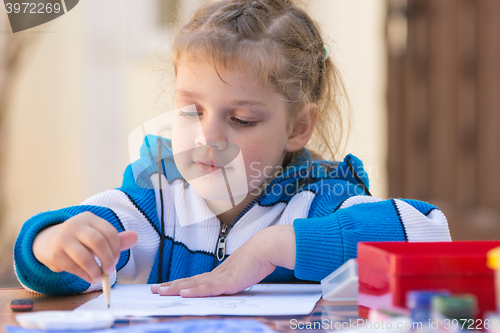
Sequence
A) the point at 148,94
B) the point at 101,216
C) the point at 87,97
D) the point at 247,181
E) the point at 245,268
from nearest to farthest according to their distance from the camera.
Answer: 1. the point at 245,268
2. the point at 101,216
3. the point at 247,181
4. the point at 148,94
5. the point at 87,97

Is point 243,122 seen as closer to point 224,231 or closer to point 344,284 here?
point 224,231

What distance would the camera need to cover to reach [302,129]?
3.35ft

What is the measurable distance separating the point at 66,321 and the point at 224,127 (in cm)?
46

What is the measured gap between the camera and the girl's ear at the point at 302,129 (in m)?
1.00

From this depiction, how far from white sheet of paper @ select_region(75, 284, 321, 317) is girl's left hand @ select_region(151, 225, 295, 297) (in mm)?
13

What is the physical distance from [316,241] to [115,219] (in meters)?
0.33

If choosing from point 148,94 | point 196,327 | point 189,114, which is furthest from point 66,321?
point 148,94

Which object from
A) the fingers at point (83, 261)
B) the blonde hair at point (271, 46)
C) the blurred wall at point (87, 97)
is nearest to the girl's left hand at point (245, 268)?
the fingers at point (83, 261)

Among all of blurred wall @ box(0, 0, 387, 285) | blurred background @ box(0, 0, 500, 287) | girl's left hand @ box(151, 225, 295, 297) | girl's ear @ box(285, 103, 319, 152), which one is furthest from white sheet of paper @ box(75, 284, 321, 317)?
blurred wall @ box(0, 0, 387, 285)

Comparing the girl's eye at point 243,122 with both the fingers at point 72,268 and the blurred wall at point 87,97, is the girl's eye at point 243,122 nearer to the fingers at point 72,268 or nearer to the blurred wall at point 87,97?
the fingers at point 72,268

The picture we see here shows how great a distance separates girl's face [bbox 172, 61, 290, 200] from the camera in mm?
837

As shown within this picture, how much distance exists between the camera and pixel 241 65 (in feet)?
2.84

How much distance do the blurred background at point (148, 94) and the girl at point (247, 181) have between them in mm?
1679

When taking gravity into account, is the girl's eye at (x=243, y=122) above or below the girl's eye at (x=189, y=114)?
below
